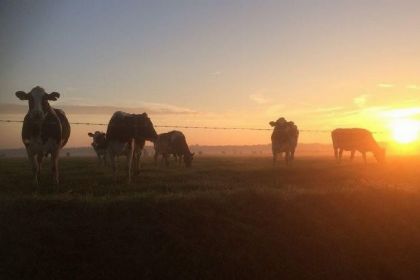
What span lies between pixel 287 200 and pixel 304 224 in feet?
3.46

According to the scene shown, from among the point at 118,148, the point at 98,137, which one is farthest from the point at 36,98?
the point at 98,137

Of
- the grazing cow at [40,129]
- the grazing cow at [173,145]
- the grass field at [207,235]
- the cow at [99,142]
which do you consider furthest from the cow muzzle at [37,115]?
the grazing cow at [173,145]

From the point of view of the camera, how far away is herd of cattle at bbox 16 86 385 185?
1603 centimetres

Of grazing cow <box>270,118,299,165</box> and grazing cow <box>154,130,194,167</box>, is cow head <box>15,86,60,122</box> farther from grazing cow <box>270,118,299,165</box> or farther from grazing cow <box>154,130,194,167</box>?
grazing cow <box>154,130,194,167</box>

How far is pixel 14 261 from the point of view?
1005 cm

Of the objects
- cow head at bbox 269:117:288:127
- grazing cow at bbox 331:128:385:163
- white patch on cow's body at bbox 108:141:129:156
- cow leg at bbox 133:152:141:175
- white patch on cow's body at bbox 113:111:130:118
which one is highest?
cow head at bbox 269:117:288:127

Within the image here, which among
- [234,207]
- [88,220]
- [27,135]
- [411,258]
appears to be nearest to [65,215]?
[88,220]

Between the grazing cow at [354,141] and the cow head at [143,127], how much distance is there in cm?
2171

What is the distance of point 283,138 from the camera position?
3359 centimetres

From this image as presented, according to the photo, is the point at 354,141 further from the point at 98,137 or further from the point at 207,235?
the point at 207,235

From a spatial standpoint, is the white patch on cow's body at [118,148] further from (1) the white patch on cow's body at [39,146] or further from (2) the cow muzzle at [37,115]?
(2) the cow muzzle at [37,115]

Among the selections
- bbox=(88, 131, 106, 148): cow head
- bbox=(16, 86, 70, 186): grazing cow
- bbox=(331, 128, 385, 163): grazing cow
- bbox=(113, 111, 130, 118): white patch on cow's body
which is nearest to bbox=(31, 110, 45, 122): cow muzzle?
bbox=(16, 86, 70, 186): grazing cow

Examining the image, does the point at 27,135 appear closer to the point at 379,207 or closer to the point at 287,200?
the point at 287,200

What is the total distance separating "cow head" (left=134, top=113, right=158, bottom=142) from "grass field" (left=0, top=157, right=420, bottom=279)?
7.77 m
